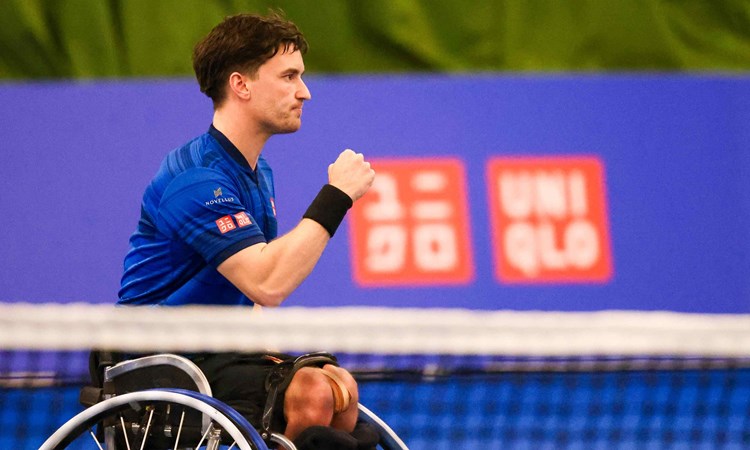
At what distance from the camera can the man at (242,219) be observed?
261 cm

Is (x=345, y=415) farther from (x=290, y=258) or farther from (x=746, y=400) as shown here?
(x=746, y=400)

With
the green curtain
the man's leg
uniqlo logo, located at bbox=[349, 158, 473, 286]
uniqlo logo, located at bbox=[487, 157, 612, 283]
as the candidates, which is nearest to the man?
the man's leg

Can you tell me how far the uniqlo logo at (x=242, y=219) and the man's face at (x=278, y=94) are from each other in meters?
0.31

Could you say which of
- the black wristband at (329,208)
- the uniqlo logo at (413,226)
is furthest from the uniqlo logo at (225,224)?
the uniqlo logo at (413,226)

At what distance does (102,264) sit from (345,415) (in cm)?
393

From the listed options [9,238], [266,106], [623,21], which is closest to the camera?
[266,106]

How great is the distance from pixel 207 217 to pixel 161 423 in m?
0.45

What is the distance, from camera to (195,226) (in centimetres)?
264

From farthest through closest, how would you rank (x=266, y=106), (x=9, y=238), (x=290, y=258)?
(x=9, y=238)
(x=266, y=106)
(x=290, y=258)

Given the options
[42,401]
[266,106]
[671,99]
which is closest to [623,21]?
[671,99]

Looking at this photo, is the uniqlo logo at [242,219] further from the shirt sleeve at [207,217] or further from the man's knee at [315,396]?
the man's knee at [315,396]

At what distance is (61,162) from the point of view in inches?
253

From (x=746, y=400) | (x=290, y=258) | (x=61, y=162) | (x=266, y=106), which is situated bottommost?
(x=746, y=400)

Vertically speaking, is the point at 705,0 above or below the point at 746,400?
above
